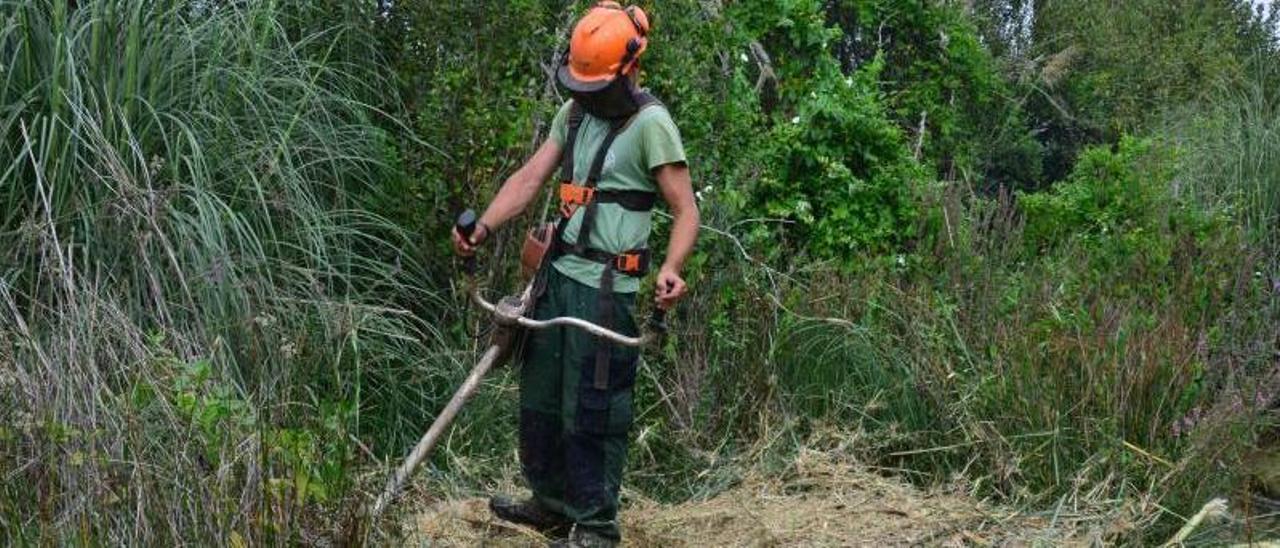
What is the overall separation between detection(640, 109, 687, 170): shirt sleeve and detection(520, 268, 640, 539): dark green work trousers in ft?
1.48

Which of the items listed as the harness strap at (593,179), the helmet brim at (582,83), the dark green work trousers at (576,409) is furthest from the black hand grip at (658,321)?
the helmet brim at (582,83)

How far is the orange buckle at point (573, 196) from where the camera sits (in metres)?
5.88

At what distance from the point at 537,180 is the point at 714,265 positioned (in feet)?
6.76

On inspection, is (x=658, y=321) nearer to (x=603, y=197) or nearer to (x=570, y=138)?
(x=603, y=197)

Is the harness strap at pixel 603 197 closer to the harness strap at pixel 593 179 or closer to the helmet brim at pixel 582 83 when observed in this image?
the harness strap at pixel 593 179

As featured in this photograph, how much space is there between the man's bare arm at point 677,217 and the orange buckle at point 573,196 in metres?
0.22

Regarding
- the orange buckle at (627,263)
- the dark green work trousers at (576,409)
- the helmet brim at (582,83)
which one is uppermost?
the helmet brim at (582,83)

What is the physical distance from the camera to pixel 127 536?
4629mm

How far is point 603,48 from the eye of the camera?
18.8ft

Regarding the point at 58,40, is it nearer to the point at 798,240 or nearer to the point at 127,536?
the point at 127,536

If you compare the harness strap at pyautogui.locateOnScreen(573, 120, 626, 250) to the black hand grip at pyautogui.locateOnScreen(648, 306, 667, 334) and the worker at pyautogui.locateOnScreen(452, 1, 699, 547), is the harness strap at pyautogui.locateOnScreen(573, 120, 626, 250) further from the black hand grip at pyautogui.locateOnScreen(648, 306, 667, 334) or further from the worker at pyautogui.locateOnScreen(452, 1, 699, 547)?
the black hand grip at pyautogui.locateOnScreen(648, 306, 667, 334)

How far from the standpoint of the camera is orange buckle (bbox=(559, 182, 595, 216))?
19.3 ft

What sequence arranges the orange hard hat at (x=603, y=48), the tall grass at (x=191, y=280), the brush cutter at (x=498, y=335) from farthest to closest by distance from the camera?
the orange hard hat at (x=603, y=48) → the brush cutter at (x=498, y=335) → the tall grass at (x=191, y=280)

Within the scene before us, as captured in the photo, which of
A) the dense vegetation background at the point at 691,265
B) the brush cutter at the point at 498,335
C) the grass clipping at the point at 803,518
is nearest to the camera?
the brush cutter at the point at 498,335
